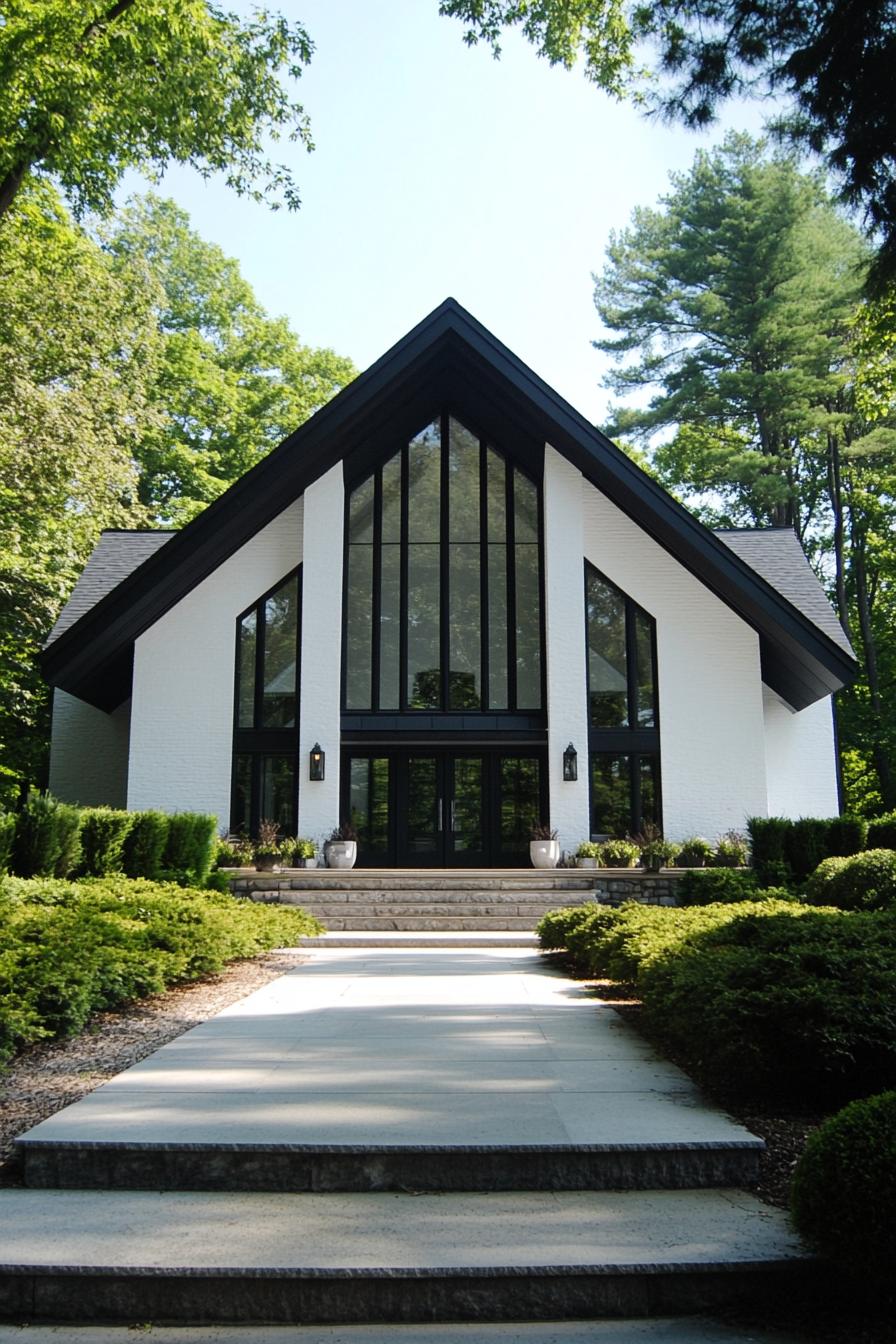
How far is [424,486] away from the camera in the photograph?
60.1 ft

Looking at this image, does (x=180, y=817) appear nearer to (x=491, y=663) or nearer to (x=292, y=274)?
(x=491, y=663)

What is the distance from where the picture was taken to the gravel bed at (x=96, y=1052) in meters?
4.74

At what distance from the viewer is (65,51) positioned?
13.7 m

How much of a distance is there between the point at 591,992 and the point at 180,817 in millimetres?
7616

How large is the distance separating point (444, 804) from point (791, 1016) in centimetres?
1295

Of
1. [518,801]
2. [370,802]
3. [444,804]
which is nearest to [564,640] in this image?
[518,801]

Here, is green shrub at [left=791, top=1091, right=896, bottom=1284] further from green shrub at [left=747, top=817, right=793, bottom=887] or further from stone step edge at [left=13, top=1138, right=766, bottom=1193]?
green shrub at [left=747, top=817, right=793, bottom=887]

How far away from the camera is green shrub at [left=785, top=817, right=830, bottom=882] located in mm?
14711

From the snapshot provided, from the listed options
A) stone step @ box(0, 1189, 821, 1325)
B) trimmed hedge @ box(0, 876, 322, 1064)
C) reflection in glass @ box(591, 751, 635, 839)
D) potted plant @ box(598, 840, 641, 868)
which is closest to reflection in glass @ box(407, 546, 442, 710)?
reflection in glass @ box(591, 751, 635, 839)

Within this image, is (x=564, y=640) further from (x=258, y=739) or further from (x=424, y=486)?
(x=258, y=739)

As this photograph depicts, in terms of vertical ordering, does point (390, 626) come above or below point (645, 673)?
above

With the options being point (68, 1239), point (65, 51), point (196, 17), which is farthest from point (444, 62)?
point (68, 1239)

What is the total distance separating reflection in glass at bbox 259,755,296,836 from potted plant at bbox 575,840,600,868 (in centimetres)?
481

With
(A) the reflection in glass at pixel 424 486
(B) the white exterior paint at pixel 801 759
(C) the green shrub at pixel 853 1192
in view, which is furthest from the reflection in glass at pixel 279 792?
(C) the green shrub at pixel 853 1192
